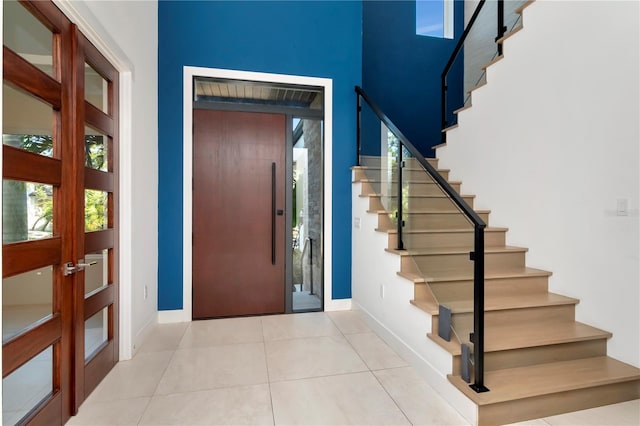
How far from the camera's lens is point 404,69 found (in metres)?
5.08

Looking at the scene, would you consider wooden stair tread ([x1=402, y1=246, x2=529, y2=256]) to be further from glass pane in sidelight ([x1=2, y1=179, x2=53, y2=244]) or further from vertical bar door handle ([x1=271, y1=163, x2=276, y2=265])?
glass pane in sidelight ([x1=2, y1=179, x2=53, y2=244])

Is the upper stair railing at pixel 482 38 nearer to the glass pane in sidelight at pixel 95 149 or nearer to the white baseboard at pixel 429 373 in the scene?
the white baseboard at pixel 429 373

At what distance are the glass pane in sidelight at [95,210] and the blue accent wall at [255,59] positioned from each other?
1017mm

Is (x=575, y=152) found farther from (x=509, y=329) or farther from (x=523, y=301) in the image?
(x=509, y=329)

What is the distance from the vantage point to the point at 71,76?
188 cm

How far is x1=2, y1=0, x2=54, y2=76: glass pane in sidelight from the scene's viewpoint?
4.68ft

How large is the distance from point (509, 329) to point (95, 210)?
10.0ft

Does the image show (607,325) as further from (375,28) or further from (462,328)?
(375,28)

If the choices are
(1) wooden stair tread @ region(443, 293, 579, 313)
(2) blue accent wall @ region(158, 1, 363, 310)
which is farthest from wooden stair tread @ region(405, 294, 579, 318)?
(2) blue accent wall @ region(158, 1, 363, 310)

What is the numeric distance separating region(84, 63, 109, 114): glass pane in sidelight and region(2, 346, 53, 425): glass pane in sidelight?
1.56 m

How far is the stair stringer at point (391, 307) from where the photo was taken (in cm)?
210

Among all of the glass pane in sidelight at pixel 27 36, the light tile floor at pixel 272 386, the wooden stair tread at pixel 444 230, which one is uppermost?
the glass pane in sidelight at pixel 27 36

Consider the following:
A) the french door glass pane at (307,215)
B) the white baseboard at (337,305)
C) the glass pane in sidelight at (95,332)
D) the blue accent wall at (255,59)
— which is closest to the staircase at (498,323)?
the white baseboard at (337,305)

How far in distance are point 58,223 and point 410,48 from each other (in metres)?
5.16
